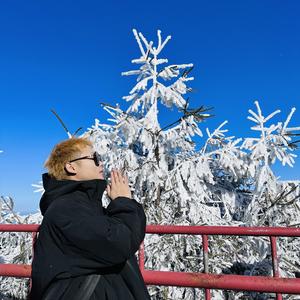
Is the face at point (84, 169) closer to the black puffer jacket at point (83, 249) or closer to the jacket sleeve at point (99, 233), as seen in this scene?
the black puffer jacket at point (83, 249)

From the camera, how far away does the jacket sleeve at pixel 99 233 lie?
1486 millimetres

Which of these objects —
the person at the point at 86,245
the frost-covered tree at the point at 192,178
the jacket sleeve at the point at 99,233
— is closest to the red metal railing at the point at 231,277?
the person at the point at 86,245

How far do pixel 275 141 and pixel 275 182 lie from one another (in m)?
0.71

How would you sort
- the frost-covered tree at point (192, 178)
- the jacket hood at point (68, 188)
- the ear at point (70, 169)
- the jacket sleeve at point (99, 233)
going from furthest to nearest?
the frost-covered tree at point (192, 178) → the ear at point (70, 169) → the jacket hood at point (68, 188) → the jacket sleeve at point (99, 233)

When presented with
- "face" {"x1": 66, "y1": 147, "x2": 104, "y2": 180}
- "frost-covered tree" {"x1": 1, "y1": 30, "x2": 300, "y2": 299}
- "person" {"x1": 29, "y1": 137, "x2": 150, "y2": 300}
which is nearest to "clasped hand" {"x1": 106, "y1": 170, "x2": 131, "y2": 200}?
"person" {"x1": 29, "y1": 137, "x2": 150, "y2": 300}

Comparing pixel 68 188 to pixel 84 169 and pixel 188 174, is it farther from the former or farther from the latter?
pixel 188 174

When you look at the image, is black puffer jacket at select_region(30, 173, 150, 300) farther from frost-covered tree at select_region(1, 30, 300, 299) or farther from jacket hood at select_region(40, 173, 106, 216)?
frost-covered tree at select_region(1, 30, 300, 299)

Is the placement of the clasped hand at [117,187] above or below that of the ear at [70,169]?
below

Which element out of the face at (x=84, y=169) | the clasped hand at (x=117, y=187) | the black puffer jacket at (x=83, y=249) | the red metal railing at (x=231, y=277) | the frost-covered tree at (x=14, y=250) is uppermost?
the face at (x=84, y=169)

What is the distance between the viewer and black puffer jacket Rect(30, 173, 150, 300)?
1.50 m

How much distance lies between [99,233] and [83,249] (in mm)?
108

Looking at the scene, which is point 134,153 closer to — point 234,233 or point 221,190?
point 221,190

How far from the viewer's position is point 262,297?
5.95 m

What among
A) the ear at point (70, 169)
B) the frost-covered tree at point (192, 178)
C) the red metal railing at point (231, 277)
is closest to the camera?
the ear at point (70, 169)
